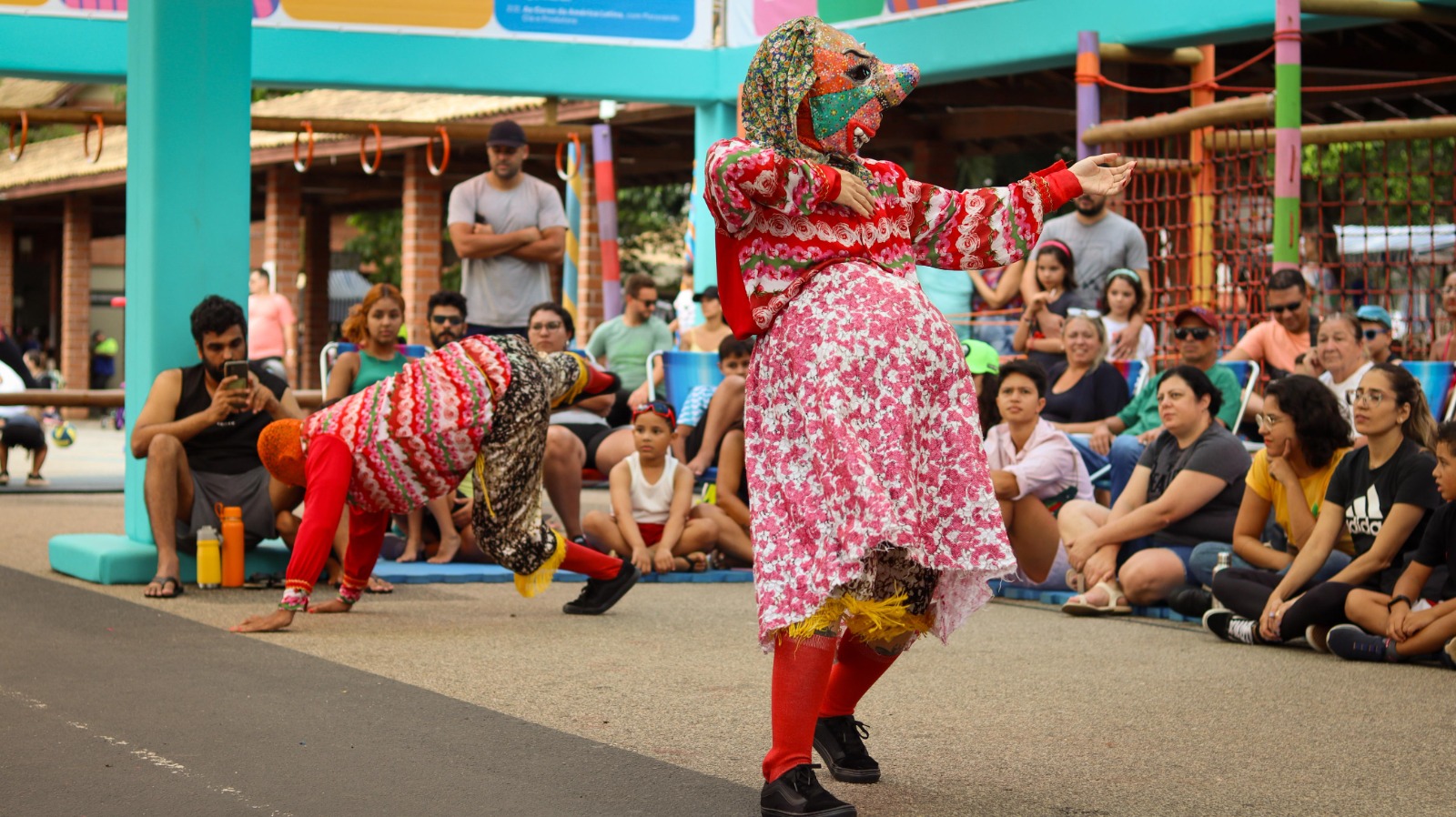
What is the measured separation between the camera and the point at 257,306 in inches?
559

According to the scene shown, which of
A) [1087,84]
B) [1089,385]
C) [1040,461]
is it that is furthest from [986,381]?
[1087,84]

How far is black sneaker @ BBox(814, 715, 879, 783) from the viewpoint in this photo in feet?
12.9

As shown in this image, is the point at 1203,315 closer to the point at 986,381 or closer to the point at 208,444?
the point at 986,381

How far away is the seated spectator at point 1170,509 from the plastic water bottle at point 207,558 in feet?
11.3

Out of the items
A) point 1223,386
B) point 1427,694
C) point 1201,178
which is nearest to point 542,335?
point 1223,386

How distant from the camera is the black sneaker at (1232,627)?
6.16 metres

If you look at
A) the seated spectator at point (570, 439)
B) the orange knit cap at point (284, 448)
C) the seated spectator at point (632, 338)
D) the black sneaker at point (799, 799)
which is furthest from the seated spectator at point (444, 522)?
the black sneaker at point (799, 799)

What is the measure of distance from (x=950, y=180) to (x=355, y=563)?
12152 millimetres

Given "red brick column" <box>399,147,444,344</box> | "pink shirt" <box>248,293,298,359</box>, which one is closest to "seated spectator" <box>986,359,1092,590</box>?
"pink shirt" <box>248,293,298,359</box>

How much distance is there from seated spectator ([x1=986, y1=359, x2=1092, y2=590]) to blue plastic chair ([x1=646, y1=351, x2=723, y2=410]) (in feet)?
11.2

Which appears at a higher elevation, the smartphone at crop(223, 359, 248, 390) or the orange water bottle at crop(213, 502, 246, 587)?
the smartphone at crop(223, 359, 248, 390)

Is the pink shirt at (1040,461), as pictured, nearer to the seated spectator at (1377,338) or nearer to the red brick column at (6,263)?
the seated spectator at (1377,338)

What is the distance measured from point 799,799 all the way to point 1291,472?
11.1ft

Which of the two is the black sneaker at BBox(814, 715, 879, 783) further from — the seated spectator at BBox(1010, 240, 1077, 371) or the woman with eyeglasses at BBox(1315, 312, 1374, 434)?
the seated spectator at BBox(1010, 240, 1077, 371)
